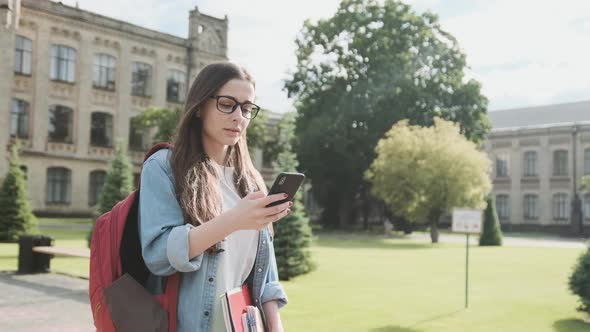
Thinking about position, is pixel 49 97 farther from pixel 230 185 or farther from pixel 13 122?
pixel 230 185

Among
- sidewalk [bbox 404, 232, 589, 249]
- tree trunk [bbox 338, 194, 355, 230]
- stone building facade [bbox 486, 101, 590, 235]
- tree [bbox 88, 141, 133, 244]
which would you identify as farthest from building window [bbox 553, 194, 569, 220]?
tree [bbox 88, 141, 133, 244]

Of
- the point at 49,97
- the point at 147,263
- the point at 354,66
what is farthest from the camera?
the point at 354,66

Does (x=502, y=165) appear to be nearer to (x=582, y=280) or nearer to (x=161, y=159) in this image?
(x=582, y=280)

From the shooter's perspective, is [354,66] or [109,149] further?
[354,66]

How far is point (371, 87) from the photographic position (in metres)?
36.2

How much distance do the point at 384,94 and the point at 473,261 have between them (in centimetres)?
1853

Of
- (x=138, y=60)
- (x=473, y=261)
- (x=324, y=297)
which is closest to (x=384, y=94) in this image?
(x=138, y=60)

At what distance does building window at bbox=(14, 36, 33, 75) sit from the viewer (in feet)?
102

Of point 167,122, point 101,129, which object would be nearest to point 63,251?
point 167,122

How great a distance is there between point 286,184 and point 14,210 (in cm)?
1932

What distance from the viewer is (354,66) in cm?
3781

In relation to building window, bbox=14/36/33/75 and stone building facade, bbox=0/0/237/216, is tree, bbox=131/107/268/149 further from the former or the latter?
building window, bbox=14/36/33/75

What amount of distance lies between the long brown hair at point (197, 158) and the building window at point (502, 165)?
2011 inches

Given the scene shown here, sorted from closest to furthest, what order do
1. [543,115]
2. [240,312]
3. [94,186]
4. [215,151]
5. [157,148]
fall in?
[240,312]
[157,148]
[215,151]
[94,186]
[543,115]
